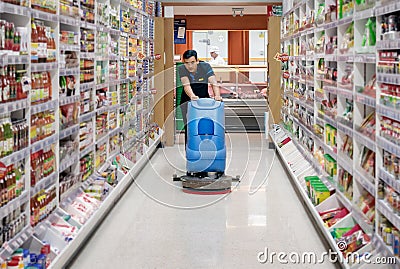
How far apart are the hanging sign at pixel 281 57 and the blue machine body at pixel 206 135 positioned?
300 cm

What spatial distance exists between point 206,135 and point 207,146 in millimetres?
126

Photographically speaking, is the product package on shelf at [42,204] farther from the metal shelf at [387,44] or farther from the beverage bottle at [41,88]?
the metal shelf at [387,44]

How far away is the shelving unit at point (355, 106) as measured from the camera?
388 cm

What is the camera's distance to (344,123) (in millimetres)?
5180

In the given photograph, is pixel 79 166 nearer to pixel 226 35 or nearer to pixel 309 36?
pixel 309 36

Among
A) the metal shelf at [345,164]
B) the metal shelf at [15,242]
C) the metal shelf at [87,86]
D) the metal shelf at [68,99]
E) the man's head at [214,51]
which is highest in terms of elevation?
the man's head at [214,51]

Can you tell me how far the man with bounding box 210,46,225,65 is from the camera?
18.6 metres

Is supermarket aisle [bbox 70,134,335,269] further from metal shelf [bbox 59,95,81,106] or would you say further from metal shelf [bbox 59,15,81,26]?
metal shelf [bbox 59,15,81,26]

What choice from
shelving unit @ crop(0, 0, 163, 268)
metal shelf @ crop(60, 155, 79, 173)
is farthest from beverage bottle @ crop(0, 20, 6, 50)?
metal shelf @ crop(60, 155, 79, 173)

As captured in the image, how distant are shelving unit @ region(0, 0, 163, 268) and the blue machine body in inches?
34.4

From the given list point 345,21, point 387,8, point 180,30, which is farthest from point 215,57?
point 387,8

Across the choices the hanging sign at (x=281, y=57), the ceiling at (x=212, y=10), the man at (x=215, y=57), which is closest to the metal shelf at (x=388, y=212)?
the hanging sign at (x=281, y=57)

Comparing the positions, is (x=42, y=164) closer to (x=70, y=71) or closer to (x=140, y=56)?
(x=70, y=71)

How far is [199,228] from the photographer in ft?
18.8
